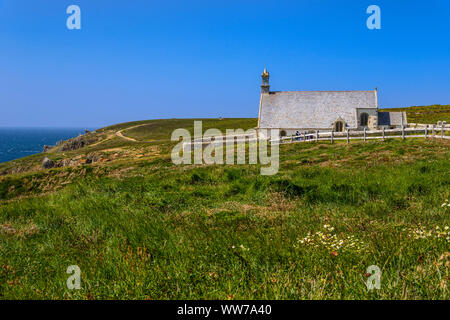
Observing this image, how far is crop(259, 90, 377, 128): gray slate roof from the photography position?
41.2 metres

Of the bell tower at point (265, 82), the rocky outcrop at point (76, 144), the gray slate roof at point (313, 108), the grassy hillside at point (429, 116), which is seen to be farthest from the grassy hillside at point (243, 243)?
the rocky outcrop at point (76, 144)

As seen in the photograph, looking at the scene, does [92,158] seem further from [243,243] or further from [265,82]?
[243,243]

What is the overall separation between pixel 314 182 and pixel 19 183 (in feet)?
90.8

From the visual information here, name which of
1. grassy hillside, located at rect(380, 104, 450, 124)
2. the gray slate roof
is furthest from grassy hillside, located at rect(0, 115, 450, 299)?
grassy hillside, located at rect(380, 104, 450, 124)

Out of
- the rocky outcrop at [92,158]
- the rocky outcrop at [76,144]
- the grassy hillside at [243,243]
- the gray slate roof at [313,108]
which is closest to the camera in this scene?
the grassy hillside at [243,243]

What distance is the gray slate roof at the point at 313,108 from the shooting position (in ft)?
135

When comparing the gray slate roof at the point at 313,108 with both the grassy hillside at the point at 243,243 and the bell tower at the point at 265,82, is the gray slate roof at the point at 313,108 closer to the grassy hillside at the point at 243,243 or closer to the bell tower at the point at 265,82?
the bell tower at the point at 265,82

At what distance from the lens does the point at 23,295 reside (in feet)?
11.2

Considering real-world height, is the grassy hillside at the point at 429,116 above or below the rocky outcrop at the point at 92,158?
above

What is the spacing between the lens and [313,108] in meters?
42.7

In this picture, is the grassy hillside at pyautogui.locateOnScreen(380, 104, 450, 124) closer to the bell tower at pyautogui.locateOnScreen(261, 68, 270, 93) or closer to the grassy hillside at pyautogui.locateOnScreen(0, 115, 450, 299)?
the bell tower at pyautogui.locateOnScreen(261, 68, 270, 93)

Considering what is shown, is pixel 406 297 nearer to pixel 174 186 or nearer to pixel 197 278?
pixel 197 278

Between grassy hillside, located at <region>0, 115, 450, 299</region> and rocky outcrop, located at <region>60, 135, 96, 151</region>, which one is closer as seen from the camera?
grassy hillside, located at <region>0, 115, 450, 299</region>
